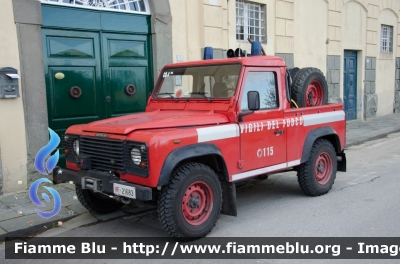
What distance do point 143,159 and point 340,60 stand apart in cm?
1145

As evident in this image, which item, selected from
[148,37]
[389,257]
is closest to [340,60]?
[148,37]

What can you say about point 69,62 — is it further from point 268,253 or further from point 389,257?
point 389,257

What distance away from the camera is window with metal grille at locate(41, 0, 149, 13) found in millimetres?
7314

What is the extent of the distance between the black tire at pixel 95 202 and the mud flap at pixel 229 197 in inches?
58.6

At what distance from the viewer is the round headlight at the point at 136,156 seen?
13.2ft

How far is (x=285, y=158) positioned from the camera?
5414mm

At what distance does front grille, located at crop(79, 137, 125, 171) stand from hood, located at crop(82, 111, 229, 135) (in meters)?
0.11

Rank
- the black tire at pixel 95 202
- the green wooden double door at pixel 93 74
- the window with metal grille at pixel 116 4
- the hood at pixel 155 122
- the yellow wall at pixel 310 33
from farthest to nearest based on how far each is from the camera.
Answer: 1. the yellow wall at pixel 310 33
2. the window with metal grille at pixel 116 4
3. the green wooden double door at pixel 93 74
4. the black tire at pixel 95 202
5. the hood at pixel 155 122

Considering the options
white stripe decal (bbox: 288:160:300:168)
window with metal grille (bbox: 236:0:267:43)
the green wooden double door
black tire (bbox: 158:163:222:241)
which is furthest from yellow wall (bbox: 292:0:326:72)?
black tire (bbox: 158:163:222:241)

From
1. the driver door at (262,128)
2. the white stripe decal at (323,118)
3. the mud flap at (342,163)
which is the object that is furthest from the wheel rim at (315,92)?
the mud flap at (342,163)

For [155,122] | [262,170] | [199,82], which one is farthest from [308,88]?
[155,122]

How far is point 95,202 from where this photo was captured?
17.3 ft

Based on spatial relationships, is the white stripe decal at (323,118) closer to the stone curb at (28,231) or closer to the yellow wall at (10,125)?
the stone curb at (28,231)

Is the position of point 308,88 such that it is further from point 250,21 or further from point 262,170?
point 250,21
